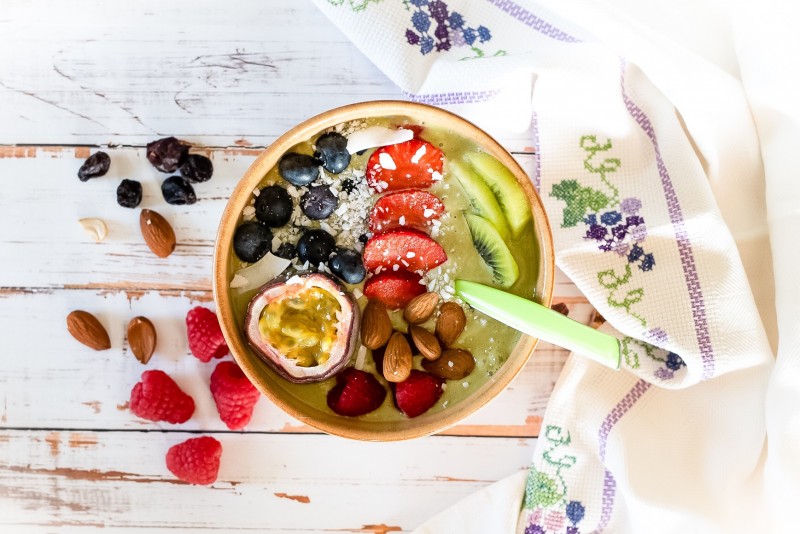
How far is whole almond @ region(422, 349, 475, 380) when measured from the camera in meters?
1.12

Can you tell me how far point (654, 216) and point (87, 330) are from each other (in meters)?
0.96

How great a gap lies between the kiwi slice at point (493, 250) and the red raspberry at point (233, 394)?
0.44m

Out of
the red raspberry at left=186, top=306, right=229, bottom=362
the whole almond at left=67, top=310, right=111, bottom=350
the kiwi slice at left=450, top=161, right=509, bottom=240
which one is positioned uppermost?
the kiwi slice at left=450, top=161, right=509, bottom=240

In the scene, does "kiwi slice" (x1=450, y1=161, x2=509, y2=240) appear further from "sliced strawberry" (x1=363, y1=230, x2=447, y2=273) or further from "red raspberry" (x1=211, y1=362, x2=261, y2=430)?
"red raspberry" (x1=211, y1=362, x2=261, y2=430)

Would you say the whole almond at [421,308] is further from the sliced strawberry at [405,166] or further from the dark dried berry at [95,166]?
the dark dried berry at [95,166]

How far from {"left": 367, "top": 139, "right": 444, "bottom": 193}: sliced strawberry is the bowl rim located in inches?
1.8

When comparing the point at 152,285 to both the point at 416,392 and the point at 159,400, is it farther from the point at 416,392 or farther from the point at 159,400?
the point at 416,392

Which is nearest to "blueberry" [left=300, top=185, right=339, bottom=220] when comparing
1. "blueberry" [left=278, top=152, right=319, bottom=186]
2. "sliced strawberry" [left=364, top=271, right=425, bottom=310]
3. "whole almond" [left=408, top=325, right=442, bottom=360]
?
"blueberry" [left=278, top=152, right=319, bottom=186]

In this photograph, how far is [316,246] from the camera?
43.2 inches

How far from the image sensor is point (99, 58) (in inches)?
49.8

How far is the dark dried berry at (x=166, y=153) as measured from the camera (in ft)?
3.99

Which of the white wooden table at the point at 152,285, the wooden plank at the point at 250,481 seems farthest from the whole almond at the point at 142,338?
the wooden plank at the point at 250,481

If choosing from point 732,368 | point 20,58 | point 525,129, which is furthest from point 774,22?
→ point 20,58

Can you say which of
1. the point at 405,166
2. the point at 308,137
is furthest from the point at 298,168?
the point at 405,166
